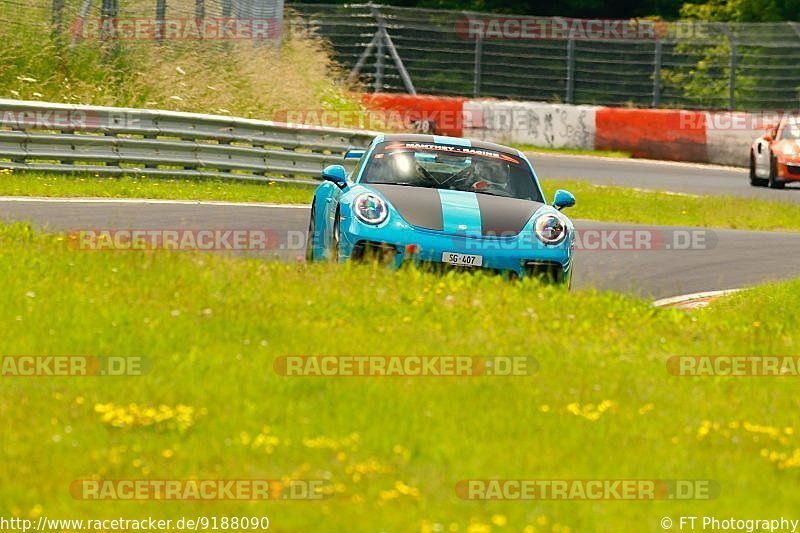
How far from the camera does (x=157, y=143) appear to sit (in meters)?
19.2

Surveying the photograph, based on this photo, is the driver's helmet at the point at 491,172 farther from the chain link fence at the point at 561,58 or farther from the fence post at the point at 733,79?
the fence post at the point at 733,79

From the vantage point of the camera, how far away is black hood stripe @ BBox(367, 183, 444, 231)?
1080 cm

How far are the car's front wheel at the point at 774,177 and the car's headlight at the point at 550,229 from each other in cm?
1596

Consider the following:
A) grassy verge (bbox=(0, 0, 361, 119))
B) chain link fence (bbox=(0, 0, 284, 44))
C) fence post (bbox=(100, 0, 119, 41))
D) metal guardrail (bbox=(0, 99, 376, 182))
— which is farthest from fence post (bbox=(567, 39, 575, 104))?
metal guardrail (bbox=(0, 99, 376, 182))

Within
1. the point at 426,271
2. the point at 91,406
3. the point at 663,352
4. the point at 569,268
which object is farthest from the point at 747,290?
the point at 91,406

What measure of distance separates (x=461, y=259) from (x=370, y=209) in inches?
29.6

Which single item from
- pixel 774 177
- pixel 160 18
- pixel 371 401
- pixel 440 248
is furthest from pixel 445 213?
pixel 774 177

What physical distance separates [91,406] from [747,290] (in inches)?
312

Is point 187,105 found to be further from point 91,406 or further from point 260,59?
point 91,406

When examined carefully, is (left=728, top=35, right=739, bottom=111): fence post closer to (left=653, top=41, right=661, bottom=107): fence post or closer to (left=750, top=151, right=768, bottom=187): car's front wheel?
(left=653, top=41, right=661, bottom=107): fence post

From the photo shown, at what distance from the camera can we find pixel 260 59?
1083 inches

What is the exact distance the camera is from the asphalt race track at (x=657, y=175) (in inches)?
999

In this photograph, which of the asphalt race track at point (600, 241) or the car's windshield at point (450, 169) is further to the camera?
the asphalt race track at point (600, 241)

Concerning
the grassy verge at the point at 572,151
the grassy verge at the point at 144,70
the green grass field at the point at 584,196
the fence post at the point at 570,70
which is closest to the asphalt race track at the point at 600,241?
the green grass field at the point at 584,196
